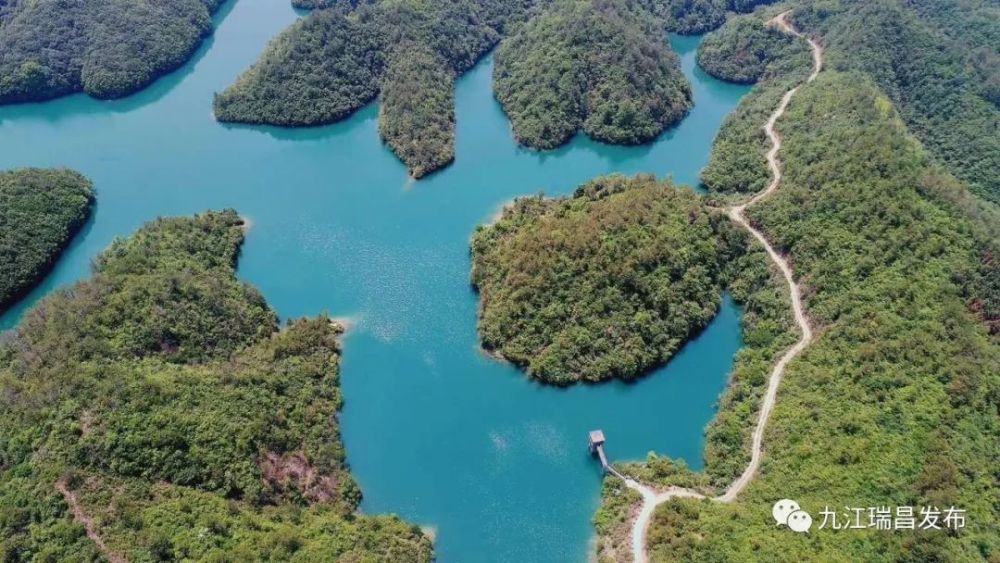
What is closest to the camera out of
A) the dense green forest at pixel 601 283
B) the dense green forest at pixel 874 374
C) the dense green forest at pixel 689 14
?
the dense green forest at pixel 874 374

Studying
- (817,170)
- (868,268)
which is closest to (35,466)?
(868,268)

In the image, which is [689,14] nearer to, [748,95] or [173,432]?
[748,95]

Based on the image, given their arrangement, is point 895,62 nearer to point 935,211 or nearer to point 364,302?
point 935,211

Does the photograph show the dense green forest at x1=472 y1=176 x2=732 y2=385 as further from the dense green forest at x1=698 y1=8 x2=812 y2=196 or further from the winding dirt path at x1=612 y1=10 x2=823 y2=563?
the dense green forest at x1=698 y1=8 x2=812 y2=196

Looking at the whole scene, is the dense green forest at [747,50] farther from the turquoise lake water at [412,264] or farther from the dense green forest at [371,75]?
the dense green forest at [371,75]

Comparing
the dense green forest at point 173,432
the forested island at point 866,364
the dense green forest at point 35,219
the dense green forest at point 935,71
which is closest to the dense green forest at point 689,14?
the dense green forest at point 935,71

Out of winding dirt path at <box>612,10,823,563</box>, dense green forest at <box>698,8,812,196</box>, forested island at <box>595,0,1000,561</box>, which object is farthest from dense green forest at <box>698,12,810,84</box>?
forested island at <box>595,0,1000,561</box>

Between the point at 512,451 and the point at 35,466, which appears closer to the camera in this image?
Result: the point at 35,466
